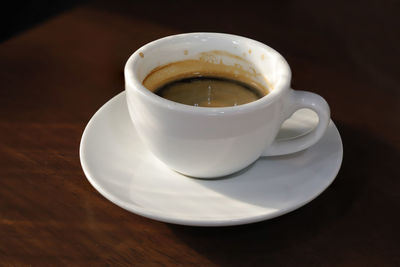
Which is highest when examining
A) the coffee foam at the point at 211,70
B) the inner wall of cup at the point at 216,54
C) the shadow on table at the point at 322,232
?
the inner wall of cup at the point at 216,54

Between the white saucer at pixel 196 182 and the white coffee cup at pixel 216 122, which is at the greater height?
the white coffee cup at pixel 216 122

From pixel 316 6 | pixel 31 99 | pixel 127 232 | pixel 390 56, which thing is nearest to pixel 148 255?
pixel 127 232

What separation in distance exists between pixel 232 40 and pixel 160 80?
123 mm

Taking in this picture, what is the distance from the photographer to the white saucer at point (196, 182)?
0.55m

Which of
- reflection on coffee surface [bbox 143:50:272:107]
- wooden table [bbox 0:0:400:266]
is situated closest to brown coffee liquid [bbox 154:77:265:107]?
reflection on coffee surface [bbox 143:50:272:107]

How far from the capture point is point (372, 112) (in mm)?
828

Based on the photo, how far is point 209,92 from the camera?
2.46 ft

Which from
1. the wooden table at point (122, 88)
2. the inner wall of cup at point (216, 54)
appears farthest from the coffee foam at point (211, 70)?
the wooden table at point (122, 88)

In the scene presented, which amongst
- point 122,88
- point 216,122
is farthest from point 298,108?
point 122,88

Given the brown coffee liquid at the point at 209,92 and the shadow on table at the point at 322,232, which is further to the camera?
the brown coffee liquid at the point at 209,92

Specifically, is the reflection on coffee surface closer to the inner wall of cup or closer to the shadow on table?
the inner wall of cup

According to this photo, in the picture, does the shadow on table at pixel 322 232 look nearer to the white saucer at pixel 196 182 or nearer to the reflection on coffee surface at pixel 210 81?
the white saucer at pixel 196 182

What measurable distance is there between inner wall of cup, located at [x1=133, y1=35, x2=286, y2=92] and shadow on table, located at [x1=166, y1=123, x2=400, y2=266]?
7.0 inches

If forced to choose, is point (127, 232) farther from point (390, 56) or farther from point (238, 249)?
point (390, 56)
